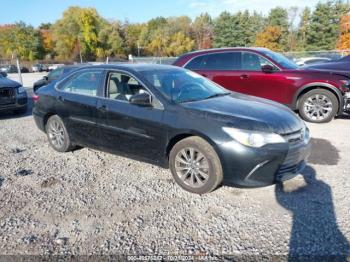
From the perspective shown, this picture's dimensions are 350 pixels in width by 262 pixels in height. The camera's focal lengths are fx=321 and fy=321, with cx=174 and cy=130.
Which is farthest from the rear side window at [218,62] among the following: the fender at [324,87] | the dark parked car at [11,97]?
the dark parked car at [11,97]

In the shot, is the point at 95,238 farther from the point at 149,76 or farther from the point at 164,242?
the point at 149,76

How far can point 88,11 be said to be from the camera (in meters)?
74.1

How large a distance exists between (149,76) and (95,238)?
2.27 metres

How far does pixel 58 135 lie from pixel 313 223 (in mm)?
4164

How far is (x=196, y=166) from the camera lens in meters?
3.81

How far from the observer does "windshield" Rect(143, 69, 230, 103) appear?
423 centimetres

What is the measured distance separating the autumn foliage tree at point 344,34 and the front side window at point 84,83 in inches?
1851

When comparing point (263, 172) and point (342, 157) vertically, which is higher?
point (263, 172)

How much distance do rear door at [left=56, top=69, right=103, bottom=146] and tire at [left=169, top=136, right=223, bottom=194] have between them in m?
1.44

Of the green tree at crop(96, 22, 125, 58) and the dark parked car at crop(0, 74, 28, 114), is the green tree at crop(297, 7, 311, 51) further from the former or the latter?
the dark parked car at crop(0, 74, 28, 114)

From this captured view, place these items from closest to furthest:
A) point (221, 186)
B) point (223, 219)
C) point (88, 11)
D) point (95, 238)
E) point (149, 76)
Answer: point (95, 238) < point (223, 219) < point (221, 186) < point (149, 76) < point (88, 11)

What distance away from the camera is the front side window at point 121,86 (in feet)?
14.6

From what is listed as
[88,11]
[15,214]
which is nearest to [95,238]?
[15,214]

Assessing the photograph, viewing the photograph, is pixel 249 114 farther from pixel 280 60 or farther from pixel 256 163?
pixel 280 60
